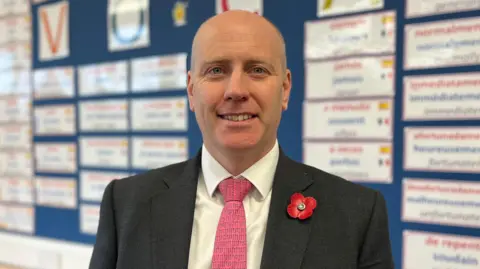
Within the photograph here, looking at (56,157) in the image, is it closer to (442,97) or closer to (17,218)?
(17,218)

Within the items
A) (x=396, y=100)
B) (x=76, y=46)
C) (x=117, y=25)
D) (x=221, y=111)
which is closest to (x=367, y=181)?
(x=396, y=100)

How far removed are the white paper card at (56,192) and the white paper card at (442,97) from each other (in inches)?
76.8

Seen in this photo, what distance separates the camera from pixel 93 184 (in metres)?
2.28

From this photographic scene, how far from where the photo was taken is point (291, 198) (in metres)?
0.95

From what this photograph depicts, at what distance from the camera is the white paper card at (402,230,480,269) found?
4.62 ft

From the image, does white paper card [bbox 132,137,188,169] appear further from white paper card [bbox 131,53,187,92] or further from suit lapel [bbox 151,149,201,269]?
suit lapel [bbox 151,149,201,269]

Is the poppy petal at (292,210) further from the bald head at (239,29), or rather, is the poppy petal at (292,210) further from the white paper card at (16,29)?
the white paper card at (16,29)

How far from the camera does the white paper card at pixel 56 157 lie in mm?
2354

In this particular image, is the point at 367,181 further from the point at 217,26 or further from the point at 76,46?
the point at 76,46

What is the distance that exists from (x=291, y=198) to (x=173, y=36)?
1338 millimetres

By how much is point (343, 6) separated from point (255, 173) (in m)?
0.98

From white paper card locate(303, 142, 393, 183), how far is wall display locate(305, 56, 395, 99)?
0.71ft

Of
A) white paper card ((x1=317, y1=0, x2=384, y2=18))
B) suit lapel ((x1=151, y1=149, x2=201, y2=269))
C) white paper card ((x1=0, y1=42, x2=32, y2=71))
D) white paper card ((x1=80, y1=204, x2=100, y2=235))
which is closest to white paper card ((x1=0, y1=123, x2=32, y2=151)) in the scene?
white paper card ((x1=0, y1=42, x2=32, y2=71))

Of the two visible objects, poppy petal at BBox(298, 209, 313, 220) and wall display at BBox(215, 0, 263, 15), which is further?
wall display at BBox(215, 0, 263, 15)
